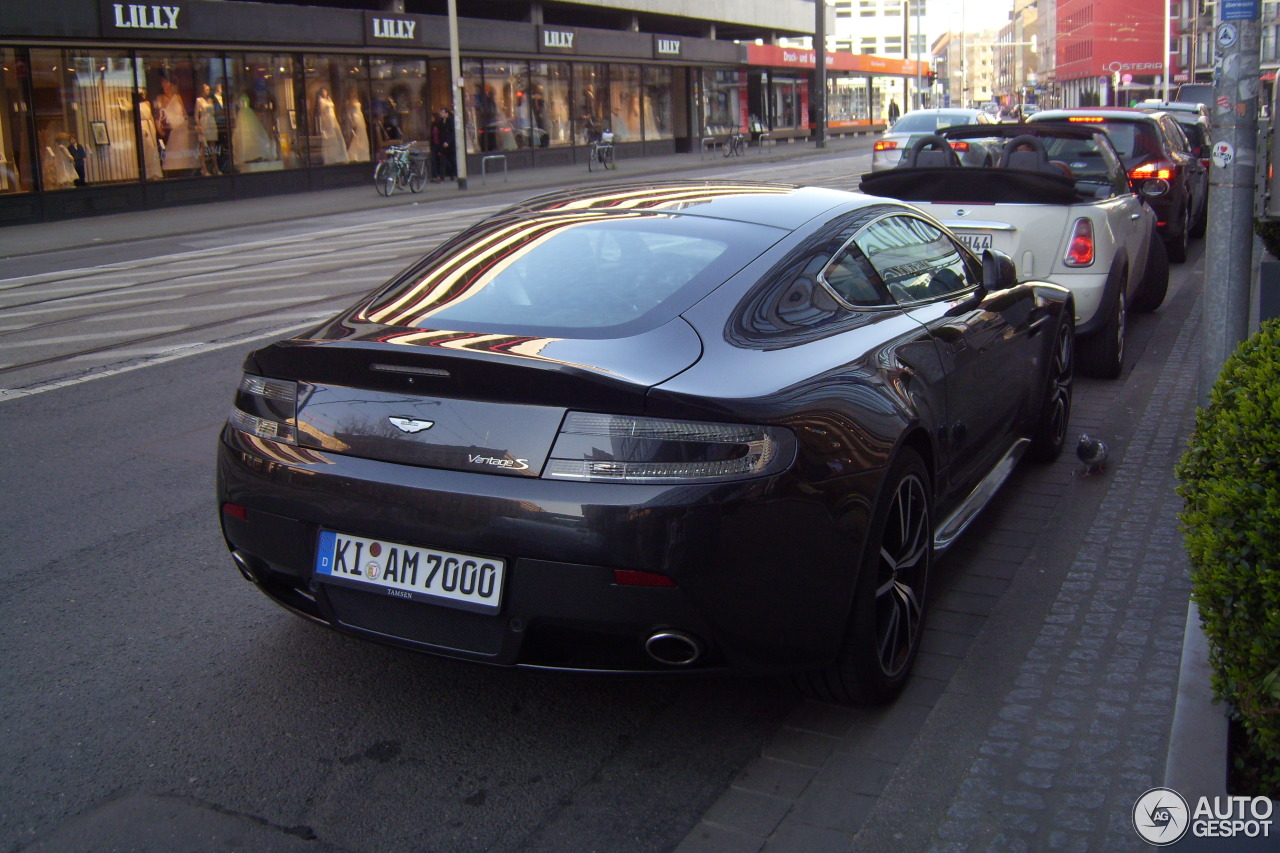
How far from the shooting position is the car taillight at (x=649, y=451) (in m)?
2.98

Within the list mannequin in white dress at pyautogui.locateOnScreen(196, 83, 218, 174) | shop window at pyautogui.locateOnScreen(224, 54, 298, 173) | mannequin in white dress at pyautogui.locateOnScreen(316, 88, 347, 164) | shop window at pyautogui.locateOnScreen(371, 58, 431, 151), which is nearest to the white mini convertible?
mannequin in white dress at pyautogui.locateOnScreen(196, 83, 218, 174)

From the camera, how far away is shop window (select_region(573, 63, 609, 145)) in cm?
4178

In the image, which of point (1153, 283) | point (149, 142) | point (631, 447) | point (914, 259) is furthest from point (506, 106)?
point (631, 447)

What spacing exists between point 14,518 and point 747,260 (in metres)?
3.77

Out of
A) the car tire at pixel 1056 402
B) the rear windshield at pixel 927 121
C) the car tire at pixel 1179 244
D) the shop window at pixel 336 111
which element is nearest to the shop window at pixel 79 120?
the shop window at pixel 336 111

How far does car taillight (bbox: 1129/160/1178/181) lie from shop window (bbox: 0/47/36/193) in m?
20.2

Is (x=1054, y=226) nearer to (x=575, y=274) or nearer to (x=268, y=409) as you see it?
(x=575, y=274)

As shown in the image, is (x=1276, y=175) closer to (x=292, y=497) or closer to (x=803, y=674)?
(x=803, y=674)

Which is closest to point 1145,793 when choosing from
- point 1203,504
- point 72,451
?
point 1203,504

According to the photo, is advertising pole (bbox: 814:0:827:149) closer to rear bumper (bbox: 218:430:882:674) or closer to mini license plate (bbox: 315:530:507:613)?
rear bumper (bbox: 218:430:882:674)

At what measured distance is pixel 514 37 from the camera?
36.8m

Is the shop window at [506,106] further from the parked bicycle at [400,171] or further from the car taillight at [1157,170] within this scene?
the car taillight at [1157,170]

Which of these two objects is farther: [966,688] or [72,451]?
[72,451]

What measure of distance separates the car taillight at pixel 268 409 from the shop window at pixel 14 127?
893 inches
